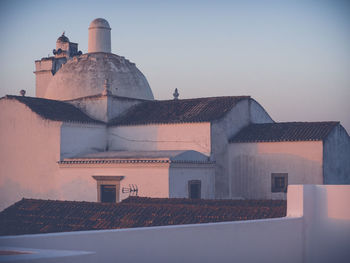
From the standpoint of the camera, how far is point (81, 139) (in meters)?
22.4

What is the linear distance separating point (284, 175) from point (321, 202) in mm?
11698

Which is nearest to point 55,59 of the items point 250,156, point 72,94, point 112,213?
point 72,94

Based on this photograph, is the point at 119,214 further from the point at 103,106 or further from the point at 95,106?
the point at 95,106

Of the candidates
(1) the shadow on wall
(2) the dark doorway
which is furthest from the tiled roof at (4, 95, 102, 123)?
(2) the dark doorway

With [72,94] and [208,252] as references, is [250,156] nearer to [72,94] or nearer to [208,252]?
[72,94]

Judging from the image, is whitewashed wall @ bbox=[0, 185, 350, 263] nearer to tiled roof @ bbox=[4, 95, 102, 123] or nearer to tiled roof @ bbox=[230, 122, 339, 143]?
tiled roof @ bbox=[230, 122, 339, 143]

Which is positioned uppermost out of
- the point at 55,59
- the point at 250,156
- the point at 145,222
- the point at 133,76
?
the point at 55,59

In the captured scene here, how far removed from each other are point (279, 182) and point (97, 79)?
945cm

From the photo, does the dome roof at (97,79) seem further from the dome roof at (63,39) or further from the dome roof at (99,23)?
the dome roof at (63,39)

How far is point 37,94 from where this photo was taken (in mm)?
35344

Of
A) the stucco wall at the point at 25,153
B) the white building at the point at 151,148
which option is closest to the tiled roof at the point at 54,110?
the white building at the point at 151,148

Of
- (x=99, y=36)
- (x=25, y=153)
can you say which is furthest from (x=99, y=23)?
(x=25, y=153)

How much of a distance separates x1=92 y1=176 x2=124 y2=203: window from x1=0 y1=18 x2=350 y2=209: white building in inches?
1.4

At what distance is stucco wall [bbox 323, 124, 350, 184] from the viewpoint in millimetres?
19875
